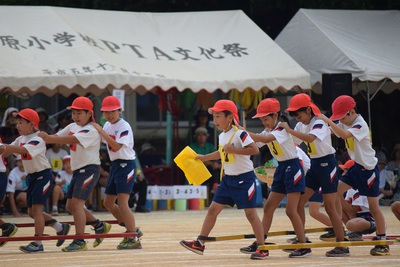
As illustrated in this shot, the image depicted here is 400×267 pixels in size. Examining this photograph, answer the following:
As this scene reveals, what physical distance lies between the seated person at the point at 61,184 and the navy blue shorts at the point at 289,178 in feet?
30.8

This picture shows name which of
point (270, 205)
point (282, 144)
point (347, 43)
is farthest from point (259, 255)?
point (347, 43)

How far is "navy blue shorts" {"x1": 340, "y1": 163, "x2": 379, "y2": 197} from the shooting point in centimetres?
1220

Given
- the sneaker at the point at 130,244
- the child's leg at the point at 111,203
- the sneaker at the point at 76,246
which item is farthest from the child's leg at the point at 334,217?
the sneaker at the point at 76,246

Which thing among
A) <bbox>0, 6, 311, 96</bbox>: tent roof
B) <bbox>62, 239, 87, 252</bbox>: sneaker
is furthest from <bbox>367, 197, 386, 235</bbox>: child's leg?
<bbox>0, 6, 311, 96</bbox>: tent roof

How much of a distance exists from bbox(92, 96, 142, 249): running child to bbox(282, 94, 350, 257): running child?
2183 millimetres

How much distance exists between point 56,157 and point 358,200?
9.81 meters

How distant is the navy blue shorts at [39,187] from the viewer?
13.1 meters

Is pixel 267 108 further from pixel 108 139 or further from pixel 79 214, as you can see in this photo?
pixel 79 214

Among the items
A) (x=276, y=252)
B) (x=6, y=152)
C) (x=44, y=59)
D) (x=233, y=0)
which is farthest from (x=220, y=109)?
(x=233, y=0)

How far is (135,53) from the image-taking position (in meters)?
22.1

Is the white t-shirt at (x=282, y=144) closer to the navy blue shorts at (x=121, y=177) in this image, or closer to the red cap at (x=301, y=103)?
the red cap at (x=301, y=103)

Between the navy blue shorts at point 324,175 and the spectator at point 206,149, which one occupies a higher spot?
the spectator at point 206,149

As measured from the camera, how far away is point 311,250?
12508 millimetres

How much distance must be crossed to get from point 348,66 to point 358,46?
1085 millimetres
